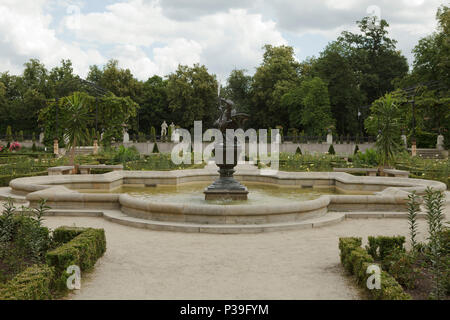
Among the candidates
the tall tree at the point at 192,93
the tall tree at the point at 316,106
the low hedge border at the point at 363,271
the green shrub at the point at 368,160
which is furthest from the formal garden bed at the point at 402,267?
the tall tree at the point at 192,93

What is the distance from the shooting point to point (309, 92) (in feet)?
163

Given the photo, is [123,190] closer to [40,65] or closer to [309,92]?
[309,92]

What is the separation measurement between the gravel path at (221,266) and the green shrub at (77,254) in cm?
19

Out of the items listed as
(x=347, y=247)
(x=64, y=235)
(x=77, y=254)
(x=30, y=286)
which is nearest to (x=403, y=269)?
(x=347, y=247)

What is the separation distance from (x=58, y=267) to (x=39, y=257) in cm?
61

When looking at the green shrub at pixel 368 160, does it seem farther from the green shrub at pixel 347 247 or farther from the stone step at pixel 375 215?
the green shrub at pixel 347 247

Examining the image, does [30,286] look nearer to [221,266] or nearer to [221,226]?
[221,266]

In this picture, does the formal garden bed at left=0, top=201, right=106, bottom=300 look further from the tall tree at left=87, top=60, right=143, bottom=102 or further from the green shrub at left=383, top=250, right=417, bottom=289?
the tall tree at left=87, top=60, right=143, bottom=102

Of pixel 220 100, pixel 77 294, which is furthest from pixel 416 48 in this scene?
pixel 77 294

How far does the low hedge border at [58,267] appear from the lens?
4.77m

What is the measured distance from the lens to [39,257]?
20.8 ft

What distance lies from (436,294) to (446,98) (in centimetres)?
3713

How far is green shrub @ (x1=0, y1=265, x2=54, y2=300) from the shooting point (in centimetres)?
461

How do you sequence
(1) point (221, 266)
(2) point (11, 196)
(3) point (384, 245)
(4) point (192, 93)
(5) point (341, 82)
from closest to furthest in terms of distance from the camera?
(1) point (221, 266)
(3) point (384, 245)
(2) point (11, 196)
(5) point (341, 82)
(4) point (192, 93)
